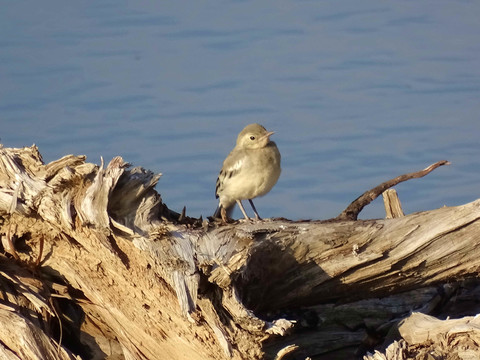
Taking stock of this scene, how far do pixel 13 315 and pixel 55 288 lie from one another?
390 millimetres

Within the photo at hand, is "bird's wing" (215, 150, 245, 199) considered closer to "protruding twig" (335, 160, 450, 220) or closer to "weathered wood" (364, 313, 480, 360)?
"protruding twig" (335, 160, 450, 220)

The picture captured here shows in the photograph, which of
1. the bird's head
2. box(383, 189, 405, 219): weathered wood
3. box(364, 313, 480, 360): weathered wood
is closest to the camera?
box(364, 313, 480, 360): weathered wood

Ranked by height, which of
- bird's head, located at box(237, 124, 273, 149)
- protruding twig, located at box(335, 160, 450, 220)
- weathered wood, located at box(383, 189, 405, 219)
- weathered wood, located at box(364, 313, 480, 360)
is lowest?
weathered wood, located at box(364, 313, 480, 360)

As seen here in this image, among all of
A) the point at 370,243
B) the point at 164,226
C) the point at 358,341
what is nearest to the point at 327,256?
the point at 370,243

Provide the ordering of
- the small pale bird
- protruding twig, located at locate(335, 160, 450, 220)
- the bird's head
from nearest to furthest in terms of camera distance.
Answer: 1. protruding twig, located at locate(335, 160, 450, 220)
2. the small pale bird
3. the bird's head

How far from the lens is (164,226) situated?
6.07 m

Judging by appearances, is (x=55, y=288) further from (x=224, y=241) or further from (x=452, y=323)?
(x=452, y=323)

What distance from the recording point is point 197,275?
230 inches

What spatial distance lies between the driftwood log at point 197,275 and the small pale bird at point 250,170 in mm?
1118

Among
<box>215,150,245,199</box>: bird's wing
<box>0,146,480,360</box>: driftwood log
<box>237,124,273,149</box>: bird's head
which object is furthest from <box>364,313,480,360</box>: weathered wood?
<box>237,124,273,149</box>: bird's head

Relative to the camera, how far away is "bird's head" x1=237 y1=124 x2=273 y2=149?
8477 millimetres

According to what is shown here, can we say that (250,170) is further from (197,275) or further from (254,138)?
(197,275)

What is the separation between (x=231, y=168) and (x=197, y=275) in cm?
264

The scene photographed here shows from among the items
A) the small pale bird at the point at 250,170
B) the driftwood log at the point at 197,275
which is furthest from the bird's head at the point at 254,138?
the driftwood log at the point at 197,275
